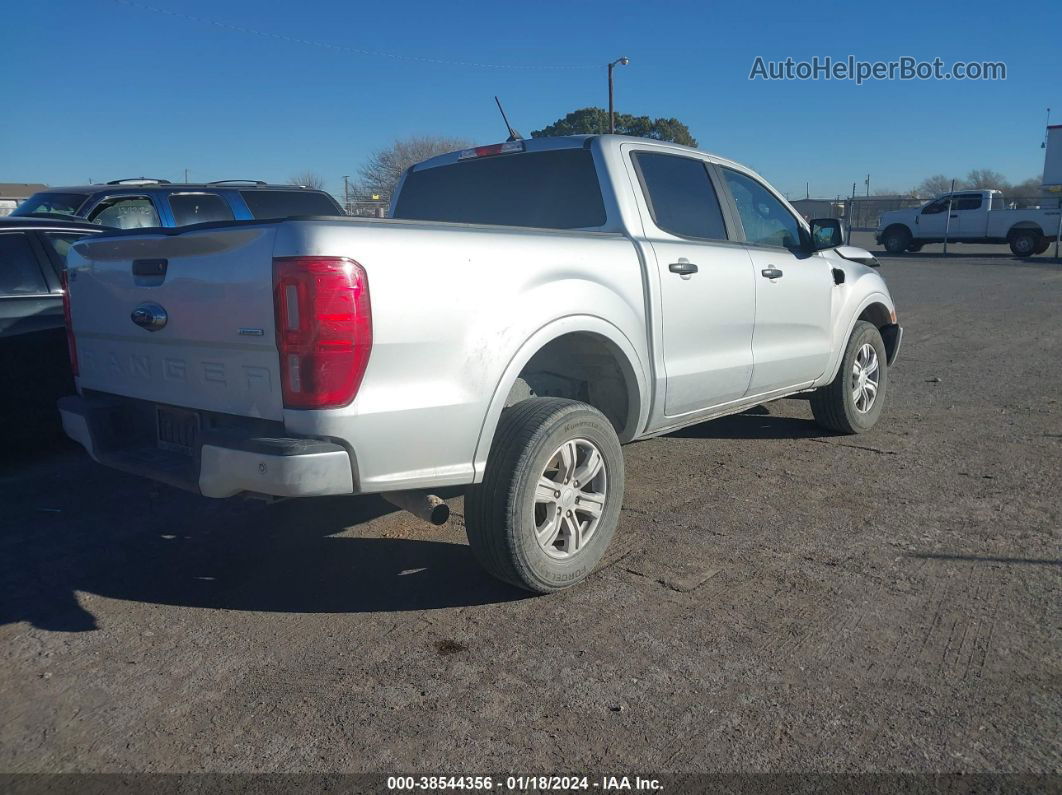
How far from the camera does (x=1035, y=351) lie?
10.1 m

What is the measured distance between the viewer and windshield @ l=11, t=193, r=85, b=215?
8625 mm

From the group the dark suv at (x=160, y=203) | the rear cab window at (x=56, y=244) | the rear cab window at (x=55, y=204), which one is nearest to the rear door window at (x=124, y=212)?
the dark suv at (x=160, y=203)

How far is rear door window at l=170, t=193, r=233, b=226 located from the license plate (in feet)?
17.6

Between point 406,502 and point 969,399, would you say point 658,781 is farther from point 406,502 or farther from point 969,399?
point 969,399

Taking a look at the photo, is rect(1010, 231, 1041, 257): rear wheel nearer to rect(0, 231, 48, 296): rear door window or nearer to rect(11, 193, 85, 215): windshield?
rect(11, 193, 85, 215): windshield

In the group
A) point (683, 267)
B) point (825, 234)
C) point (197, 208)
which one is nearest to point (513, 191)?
point (683, 267)

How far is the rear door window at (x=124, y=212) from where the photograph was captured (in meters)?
8.45

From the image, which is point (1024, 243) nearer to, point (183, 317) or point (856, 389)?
point (856, 389)

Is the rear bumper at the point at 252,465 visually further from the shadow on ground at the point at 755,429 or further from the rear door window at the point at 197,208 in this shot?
the rear door window at the point at 197,208

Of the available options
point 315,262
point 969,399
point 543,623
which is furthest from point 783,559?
point 969,399

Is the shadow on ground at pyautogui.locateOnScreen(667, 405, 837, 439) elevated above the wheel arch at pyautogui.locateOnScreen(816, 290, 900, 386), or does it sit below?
below

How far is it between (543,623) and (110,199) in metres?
7.08

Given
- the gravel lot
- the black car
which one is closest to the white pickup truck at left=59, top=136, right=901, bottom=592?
the gravel lot

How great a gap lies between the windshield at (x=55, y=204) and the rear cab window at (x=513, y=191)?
4.85m
